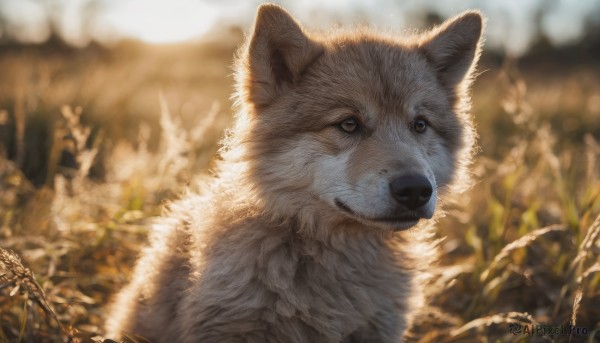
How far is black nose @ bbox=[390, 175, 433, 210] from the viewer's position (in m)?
2.61

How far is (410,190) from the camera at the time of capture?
8.59 ft

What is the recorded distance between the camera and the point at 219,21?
2311 cm

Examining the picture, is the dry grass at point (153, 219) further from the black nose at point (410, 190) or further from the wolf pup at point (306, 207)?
the black nose at point (410, 190)

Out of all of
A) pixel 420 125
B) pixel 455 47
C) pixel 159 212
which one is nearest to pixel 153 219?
pixel 159 212

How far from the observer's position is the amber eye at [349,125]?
2986 mm

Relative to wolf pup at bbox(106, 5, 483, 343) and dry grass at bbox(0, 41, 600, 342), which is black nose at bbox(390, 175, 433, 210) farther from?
dry grass at bbox(0, 41, 600, 342)

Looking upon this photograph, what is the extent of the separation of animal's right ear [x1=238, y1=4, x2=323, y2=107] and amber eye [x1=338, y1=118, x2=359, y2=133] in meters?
0.38

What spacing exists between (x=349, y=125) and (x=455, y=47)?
110cm

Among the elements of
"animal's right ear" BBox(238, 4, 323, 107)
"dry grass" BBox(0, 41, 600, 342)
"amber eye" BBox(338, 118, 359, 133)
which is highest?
"animal's right ear" BBox(238, 4, 323, 107)

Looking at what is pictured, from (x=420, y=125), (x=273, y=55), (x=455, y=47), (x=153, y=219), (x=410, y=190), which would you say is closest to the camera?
(x=410, y=190)

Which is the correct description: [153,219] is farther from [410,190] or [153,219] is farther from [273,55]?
[410,190]

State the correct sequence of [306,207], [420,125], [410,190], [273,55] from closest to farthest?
[410,190] → [306,207] → [273,55] → [420,125]

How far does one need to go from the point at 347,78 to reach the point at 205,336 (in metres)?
1.56

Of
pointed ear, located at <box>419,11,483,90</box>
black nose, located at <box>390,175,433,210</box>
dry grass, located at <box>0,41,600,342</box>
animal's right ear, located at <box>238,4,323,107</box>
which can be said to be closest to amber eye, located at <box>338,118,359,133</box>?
animal's right ear, located at <box>238,4,323,107</box>
